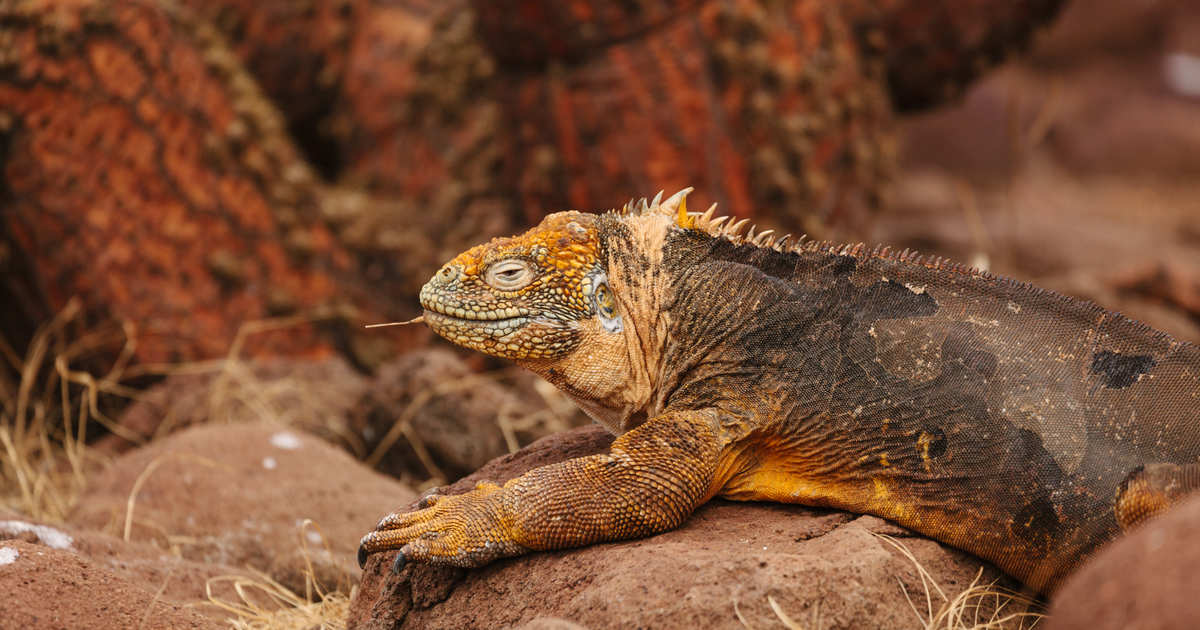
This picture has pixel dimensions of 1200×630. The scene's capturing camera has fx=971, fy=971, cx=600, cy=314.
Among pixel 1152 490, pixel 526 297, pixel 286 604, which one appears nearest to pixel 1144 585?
pixel 1152 490

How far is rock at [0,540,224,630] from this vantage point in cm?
359

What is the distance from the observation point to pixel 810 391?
3902 mm

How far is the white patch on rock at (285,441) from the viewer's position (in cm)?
622

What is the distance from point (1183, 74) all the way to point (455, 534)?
75.2 feet

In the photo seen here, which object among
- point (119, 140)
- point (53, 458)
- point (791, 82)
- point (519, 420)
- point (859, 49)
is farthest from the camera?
point (859, 49)

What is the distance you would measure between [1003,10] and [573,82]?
4.61 metres

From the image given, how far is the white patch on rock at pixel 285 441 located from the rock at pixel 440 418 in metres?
0.76

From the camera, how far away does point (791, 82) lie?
8.95 m

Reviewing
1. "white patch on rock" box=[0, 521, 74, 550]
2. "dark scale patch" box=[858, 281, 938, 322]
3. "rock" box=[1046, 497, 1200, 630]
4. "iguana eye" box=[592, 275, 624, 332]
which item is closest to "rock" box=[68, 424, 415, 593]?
"white patch on rock" box=[0, 521, 74, 550]

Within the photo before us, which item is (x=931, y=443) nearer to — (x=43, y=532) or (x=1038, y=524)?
(x=1038, y=524)

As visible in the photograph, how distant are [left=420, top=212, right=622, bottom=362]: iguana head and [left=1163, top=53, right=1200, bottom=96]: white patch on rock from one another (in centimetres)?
2190

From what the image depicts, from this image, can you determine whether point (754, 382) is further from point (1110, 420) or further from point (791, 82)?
point (791, 82)

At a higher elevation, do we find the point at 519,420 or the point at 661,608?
the point at 661,608

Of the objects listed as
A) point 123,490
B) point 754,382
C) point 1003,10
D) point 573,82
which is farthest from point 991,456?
point 1003,10
